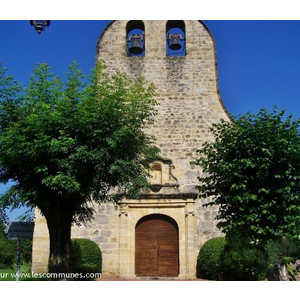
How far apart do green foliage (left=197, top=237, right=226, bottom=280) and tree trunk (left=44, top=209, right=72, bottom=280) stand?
209 inches

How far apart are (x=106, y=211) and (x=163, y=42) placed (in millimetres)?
7464

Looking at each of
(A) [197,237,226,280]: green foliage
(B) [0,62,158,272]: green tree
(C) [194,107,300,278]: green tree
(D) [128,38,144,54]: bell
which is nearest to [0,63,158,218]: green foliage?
(B) [0,62,158,272]: green tree

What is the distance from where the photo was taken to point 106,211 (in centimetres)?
1499

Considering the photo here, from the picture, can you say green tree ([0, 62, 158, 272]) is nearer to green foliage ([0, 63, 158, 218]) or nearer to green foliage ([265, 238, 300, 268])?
green foliage ([0, 63, 158, 218])

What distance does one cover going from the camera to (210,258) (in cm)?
1352

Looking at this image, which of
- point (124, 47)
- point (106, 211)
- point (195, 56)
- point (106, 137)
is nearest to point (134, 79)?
point (124, 47)

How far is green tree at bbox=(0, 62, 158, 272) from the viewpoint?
9.51 meters

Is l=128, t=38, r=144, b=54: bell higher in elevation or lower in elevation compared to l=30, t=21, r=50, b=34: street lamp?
higher

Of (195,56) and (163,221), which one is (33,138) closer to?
(163,221)

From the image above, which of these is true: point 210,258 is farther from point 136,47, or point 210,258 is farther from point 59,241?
point 136,47

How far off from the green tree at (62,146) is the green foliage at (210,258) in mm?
4587

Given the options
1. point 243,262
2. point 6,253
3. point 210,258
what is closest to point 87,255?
point 210,258

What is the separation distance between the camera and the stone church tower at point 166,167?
14547mm

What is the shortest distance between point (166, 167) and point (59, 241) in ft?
21.6
